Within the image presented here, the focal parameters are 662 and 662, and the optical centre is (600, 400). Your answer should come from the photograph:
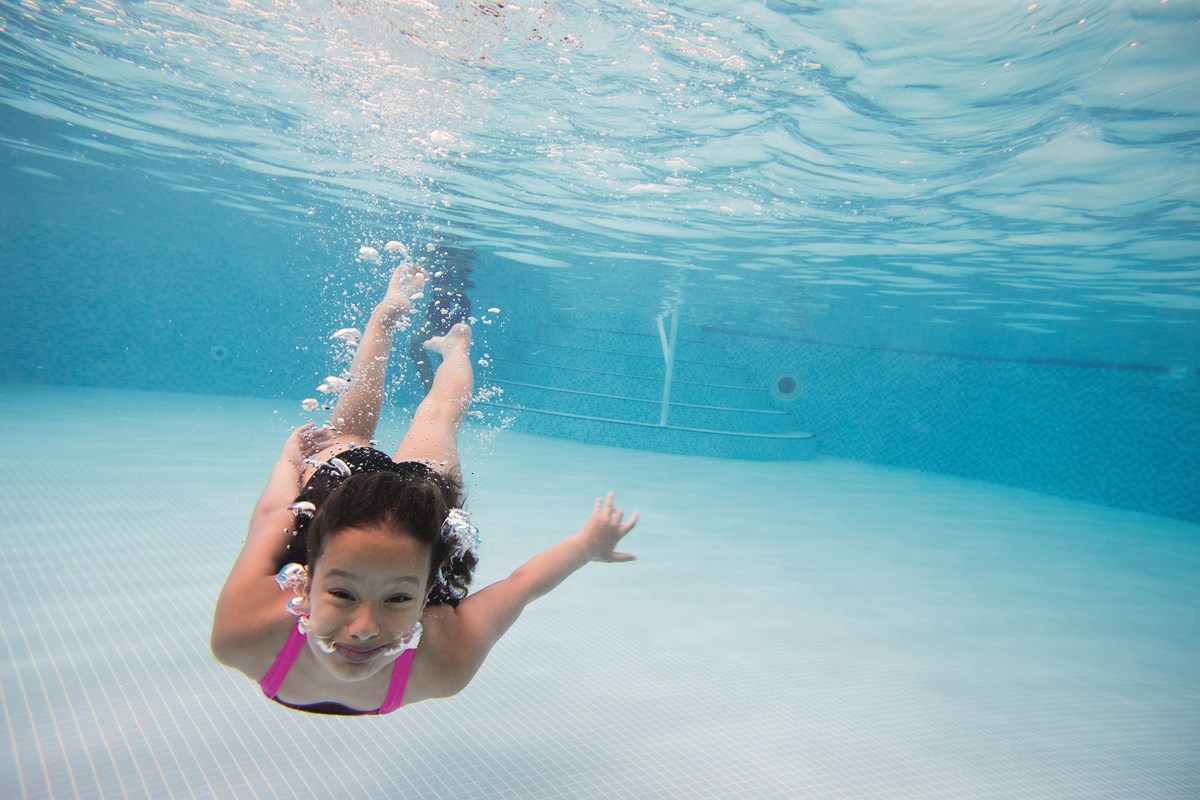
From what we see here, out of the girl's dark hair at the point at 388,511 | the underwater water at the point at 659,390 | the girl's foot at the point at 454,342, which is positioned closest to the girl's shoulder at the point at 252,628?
the girl's dark hair at the point at 388,511

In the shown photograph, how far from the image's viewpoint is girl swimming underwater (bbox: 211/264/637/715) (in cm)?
243

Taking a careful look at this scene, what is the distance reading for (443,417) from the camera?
15.3ft

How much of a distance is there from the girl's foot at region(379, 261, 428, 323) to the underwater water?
2957mm

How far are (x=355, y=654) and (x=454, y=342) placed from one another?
396 cm

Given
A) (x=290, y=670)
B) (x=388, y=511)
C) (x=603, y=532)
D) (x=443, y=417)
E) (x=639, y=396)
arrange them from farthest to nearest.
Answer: (x=639, y=396) → (x=443, y=417) → (x=603, y=532) → (x=290, y=670) → (x=388, y=511)

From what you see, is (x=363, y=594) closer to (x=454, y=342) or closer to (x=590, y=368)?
(x=454, y=342)

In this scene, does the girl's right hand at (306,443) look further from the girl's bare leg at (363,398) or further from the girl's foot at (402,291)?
the girl's foot at (402,291)

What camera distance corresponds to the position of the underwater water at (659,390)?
451 centimetres

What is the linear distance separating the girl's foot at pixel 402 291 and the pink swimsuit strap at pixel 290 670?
3.14 metres

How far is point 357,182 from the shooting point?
17266 millimetres

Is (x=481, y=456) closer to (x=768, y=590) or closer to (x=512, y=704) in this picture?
(x=768, y=590)

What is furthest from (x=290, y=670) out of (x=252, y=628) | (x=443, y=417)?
(x=443, y=417)

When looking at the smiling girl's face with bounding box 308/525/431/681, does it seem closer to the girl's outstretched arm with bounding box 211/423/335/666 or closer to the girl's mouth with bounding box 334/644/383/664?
the girl's mouth with bounding box 334/644/383/664

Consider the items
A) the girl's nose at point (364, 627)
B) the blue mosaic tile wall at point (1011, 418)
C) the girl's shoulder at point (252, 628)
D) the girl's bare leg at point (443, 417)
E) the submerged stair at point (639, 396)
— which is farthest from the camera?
the blue mosaic tile wall at point (1011, 418)
